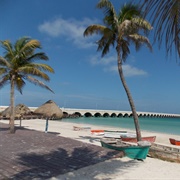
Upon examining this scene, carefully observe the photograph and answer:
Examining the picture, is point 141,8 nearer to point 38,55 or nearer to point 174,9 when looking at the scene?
A: point 174,9

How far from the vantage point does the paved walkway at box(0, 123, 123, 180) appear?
21.4ft

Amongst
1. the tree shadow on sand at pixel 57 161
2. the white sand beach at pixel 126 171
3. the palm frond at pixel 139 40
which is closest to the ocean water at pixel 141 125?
the palm frond at pixel 139 40

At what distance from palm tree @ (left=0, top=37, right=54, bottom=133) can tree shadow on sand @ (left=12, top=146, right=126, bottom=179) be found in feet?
19.1

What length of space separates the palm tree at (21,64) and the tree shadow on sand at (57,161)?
19.1ft

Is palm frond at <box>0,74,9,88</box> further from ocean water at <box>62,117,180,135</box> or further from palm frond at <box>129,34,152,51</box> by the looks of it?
ocean water at <box>62,117,180,135</box>

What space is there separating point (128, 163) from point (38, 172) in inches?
139

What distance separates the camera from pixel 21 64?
45.6 ft

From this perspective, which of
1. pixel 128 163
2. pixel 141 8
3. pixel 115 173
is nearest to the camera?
pixel 141 8

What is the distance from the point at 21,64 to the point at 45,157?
745 cm

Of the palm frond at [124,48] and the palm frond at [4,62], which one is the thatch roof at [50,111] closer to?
the palm frond at [4,62]

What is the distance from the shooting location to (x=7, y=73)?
45.8ft

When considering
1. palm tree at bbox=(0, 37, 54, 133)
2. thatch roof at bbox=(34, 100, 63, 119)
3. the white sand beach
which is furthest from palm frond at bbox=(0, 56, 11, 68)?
the white sand beach

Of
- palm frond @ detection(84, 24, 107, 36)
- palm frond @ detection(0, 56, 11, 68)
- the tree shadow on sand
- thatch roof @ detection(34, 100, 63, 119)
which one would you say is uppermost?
palm frond @ detection(84, 24, 107, 36)

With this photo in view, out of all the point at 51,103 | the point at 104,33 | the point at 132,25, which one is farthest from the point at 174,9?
the point at 51,103
